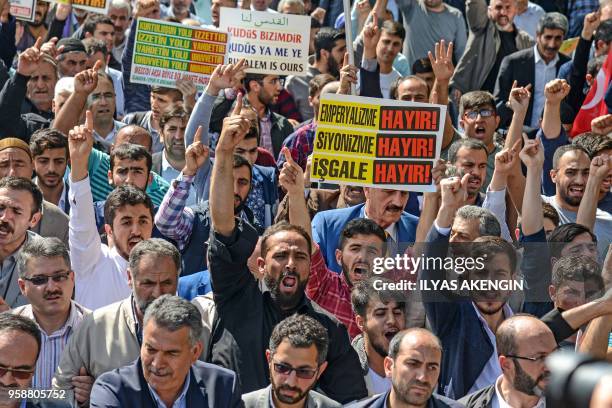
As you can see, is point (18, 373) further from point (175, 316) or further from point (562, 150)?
point (562, 150)

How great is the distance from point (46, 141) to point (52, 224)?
0.97 metres

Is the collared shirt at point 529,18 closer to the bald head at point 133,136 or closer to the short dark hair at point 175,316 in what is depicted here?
the bald head at point 133,136

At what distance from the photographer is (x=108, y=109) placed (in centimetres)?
891

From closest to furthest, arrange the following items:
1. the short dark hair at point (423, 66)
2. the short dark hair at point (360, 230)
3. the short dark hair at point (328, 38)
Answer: the short dark hair at point (360, 230), the short dark hair at point (423, 66), the short dark hair at point (328, 38)

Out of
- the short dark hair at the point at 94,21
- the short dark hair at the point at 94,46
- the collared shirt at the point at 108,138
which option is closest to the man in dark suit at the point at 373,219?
the collared shirt at the point at 108,138

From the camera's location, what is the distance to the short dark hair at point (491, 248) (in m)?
5.33

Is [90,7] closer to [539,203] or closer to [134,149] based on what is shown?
[134,149]

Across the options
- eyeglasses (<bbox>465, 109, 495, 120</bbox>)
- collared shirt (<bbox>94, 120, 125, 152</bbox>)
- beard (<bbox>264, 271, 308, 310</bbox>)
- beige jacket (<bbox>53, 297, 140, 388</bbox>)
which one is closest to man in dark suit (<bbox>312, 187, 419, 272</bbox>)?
beard (<bbox>264, 271, 308, 310</bbox>)

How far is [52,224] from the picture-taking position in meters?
6.43

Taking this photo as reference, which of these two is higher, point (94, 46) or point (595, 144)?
point (94, 46)

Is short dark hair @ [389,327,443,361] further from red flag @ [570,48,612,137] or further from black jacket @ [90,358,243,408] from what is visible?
red flag @ [570,48,612,137]

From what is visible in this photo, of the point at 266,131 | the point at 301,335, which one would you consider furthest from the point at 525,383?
the point at 266,131

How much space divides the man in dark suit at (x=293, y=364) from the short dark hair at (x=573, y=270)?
147cm

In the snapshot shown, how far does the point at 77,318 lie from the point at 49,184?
209cm
